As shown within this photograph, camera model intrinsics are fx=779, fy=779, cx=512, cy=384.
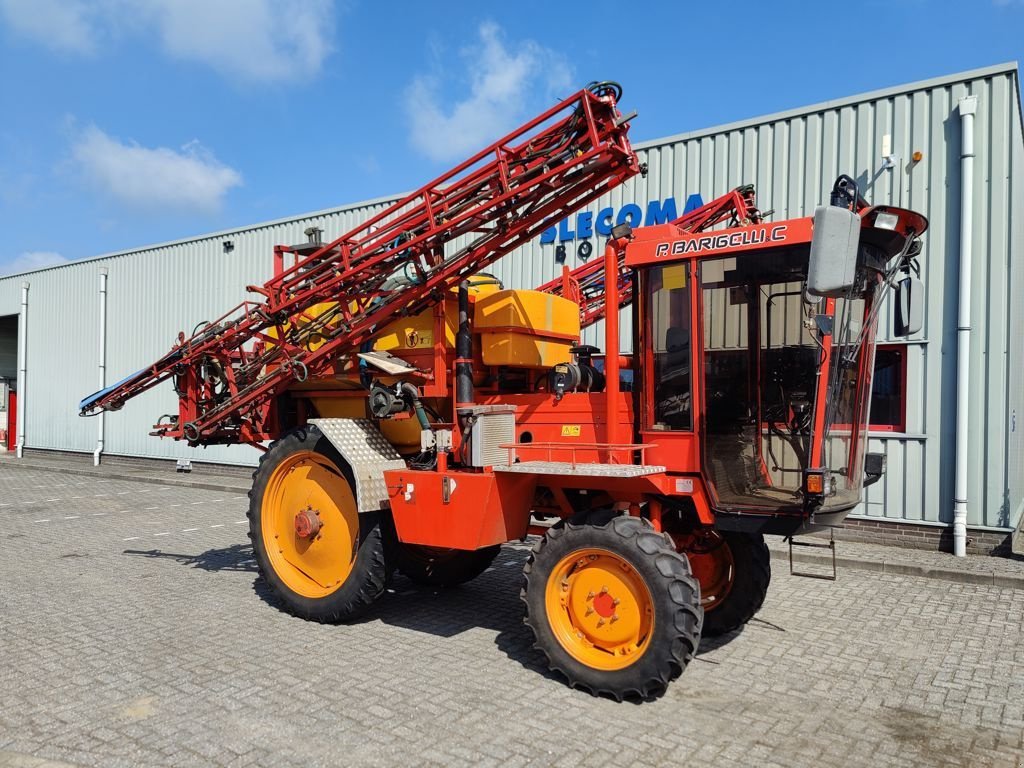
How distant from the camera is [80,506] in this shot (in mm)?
12734

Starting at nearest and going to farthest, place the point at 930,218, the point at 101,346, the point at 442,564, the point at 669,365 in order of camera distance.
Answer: the point at 669,365 → the point at 442,564 → the point at 930,218 → the point at 101,346

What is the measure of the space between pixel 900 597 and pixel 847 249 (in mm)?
4692

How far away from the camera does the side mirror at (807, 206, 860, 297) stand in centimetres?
380

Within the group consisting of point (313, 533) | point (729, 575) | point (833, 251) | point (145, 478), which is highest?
point (833, 251)

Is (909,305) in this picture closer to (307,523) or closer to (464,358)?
(464,358)

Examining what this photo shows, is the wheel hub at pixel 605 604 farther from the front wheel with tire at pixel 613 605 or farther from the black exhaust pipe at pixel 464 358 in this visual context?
the black exhaust pipe at pixel 464 358

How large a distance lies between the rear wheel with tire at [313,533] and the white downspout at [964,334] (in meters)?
6.71

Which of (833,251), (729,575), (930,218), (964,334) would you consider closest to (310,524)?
(729,575)

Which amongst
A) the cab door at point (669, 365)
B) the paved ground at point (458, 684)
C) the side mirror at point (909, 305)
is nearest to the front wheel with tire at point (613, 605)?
the paved ground at point (458, 684)

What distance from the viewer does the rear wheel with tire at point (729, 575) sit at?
566 centimetres

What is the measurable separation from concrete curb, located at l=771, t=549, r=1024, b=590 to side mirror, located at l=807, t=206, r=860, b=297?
5462 mm

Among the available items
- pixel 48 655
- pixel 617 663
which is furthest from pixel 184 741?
pixel 617 663

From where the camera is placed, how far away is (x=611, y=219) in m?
11.5

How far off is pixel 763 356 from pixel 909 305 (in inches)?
37.0
